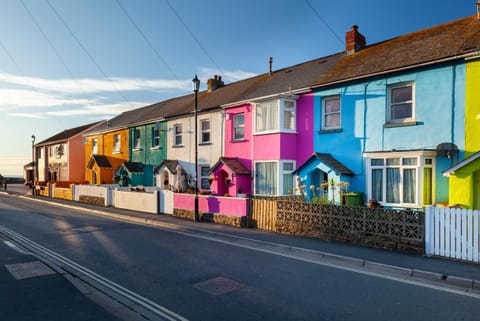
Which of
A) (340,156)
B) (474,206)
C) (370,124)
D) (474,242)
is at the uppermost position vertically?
(370,124)

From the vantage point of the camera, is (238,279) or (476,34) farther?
(476,34)

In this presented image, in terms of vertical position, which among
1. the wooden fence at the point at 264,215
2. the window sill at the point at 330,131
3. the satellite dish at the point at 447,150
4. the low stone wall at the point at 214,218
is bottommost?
the low stone wall at the point at 214,218

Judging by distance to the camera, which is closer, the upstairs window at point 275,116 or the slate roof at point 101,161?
the upstairs window at point 275,116

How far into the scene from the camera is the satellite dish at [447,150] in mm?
11445

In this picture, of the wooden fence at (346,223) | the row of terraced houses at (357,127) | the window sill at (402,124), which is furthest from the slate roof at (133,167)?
the window sill at (402,124)

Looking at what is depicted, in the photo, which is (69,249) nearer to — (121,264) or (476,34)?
(121,264)

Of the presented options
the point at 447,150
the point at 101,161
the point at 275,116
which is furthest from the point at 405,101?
the point at 101,161

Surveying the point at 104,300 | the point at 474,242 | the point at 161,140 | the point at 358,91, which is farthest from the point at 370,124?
the point at 161,140

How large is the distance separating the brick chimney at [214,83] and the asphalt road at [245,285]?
59.0ft

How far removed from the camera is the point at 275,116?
1684 cm

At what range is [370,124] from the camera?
14.0 meters

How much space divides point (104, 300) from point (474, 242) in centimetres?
876

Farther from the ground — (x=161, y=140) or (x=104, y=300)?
(x=161, y=140)

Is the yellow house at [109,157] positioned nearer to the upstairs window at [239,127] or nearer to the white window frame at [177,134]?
the white window frame at [177,134]
